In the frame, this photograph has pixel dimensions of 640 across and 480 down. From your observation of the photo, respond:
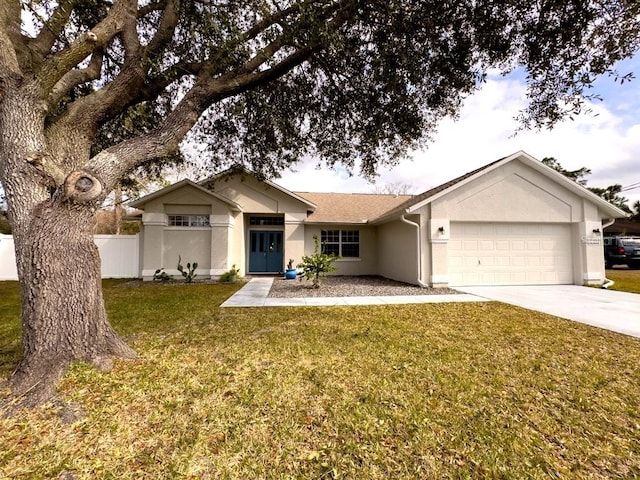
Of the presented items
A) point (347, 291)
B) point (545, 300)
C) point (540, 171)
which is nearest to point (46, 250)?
point (347, 291)

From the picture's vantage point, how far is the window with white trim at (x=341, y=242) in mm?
14602

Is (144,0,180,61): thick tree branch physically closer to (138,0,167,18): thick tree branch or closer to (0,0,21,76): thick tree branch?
(138,0,167,18): thick tree branch

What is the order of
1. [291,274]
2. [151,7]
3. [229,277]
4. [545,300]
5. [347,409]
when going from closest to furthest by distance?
[347,409] → [151,7] → [545,300] → [229,277] → [291,274]

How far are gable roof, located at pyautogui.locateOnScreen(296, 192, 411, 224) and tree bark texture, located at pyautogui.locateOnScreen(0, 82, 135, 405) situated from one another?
10673 mm

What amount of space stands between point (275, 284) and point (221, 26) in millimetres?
8292

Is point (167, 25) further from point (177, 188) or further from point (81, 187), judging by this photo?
point (177, 188)

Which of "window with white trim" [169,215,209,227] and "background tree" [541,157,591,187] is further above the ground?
"background tree" [541,157,591,187]

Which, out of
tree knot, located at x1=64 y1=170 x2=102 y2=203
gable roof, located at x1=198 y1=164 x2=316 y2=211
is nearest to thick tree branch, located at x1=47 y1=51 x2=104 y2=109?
tree knot, located at x1=64 y1=170 x2=102 y2=203

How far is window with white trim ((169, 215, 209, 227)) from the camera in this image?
12.7 m

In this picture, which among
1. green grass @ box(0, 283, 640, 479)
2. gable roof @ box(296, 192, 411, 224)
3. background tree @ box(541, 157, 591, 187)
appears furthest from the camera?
background tree @ box(541, 157, 591, 187)

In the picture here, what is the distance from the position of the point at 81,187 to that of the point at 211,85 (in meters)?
2.52

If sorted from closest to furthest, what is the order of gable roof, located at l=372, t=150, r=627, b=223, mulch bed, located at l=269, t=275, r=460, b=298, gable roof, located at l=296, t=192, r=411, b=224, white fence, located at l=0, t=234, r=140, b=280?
mulch bed, located at l=269, t=275, r=460, b=298, gable roof, located at l=372, t=150, r=627, b=223, white fence, located at l=0, t=234, r=140, b=280, gable roof, located at l=296, t=192, r=411, b=224

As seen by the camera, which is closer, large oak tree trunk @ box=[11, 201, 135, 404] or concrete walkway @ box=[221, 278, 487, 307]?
large oak tree trunk @ box=[11, 201, 135, 404]

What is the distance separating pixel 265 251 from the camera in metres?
14.7
